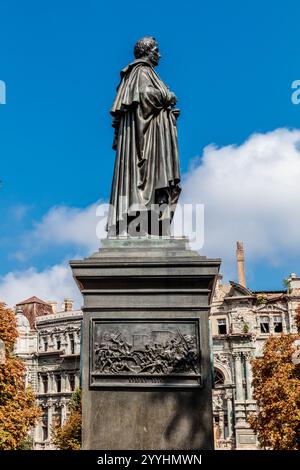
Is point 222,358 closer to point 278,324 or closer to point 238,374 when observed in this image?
point 238,374

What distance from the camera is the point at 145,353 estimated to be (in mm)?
6566

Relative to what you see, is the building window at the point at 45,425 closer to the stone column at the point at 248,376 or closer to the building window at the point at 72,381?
the building window at the point at 72,381

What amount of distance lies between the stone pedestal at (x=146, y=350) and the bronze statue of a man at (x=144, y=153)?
87 centimetres

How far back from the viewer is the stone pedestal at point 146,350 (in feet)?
20.9

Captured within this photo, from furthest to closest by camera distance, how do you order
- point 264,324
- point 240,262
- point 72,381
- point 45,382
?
1. point 240,262
2. point 45,382
3. point 72,381
4. point 264,324

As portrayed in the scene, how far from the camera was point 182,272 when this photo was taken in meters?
6.78

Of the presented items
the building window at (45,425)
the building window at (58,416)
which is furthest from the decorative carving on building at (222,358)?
the building window at (45,425)

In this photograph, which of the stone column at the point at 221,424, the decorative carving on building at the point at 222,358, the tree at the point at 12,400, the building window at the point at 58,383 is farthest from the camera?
the building window at the point at 58,383

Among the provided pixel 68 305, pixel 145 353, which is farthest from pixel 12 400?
pixel 68 305

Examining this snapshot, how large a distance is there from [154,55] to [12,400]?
2485 cm

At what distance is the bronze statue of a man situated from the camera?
7820mm

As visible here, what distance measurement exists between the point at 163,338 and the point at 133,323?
40 cm

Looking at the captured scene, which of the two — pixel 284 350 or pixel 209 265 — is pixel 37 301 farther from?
pixel 209 265
